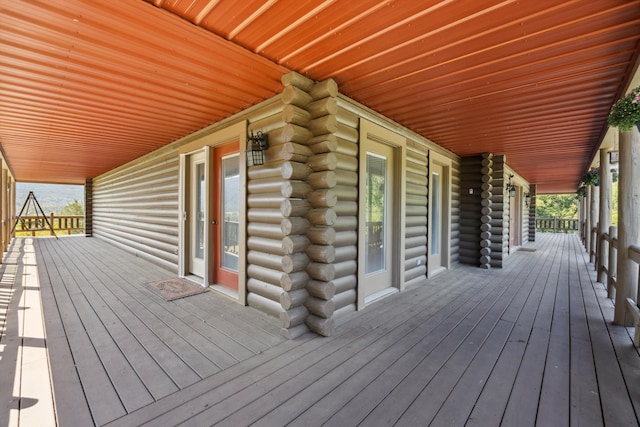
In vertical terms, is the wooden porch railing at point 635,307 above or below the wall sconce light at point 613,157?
below

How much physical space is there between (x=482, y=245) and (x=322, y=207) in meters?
4.87

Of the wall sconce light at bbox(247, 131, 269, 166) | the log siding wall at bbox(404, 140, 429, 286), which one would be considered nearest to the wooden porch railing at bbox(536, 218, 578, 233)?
the log siding wall at bbox(404, 140, 429, 286)

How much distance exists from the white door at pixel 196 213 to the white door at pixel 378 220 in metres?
2.69

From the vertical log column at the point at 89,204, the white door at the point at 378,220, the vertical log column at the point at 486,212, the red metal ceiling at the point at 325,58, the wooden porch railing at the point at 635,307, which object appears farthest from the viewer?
the vertical log column at the point at 89,204

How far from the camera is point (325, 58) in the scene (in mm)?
2441

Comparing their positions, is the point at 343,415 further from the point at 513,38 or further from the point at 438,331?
the point at 513,38

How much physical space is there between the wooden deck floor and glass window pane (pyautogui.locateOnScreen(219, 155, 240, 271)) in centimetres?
57

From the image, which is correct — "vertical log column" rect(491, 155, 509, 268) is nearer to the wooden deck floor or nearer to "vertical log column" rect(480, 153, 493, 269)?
"vertical log column" rect(480, 153, 493, 269)

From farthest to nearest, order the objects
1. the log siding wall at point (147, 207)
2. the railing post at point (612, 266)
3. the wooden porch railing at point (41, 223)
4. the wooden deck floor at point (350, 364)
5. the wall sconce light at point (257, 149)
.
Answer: the wooden porch railing at point (41, 223)
the log siding wall at point (147, 207)
the railing post at point (612, 266)
the wall sconce light at point (257, 149)
the wooden deck floor at point (350, 364)

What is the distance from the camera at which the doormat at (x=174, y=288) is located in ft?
12.7

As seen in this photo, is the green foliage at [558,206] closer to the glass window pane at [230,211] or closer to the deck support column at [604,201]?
the deck support column at [604,201]

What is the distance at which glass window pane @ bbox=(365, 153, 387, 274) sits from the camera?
3.85 metres

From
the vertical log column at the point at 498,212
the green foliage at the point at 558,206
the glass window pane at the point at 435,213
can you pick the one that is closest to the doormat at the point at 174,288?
the glass window pane at the point at 435,213

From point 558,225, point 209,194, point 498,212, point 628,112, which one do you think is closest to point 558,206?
point 558,225
